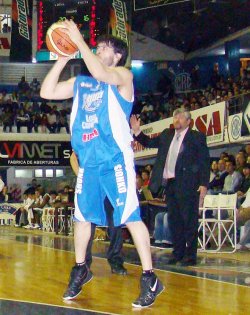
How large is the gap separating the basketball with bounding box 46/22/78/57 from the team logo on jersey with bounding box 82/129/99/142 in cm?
57

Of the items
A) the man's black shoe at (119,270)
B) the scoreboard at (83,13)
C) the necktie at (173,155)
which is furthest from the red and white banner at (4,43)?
the man's black shoe at (119,270)

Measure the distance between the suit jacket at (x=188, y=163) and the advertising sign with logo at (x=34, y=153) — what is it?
2133 centimetres

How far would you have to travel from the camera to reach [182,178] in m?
7.37

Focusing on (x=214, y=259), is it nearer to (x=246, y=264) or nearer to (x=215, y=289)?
(x=246, y=264)

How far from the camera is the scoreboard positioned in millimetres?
18781

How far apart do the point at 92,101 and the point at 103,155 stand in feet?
1.22

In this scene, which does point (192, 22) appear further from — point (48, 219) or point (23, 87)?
point (48, 219)

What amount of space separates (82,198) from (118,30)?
1490 centimetres

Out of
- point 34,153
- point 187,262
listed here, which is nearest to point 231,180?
point 187,262

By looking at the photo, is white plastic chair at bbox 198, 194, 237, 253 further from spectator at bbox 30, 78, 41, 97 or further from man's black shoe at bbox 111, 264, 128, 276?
spectator at bbox 30, 78, 41, 97

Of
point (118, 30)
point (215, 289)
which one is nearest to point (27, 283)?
point (215, 289)

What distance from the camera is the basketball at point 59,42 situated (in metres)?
4.68

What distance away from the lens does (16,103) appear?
30547 mm

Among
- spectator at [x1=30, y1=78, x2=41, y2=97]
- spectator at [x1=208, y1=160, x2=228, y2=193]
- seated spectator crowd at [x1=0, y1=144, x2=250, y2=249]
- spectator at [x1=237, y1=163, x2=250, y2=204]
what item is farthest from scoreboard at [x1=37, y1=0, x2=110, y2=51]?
spectator at [x1=30, y1=78, x2=41, y2=97]
